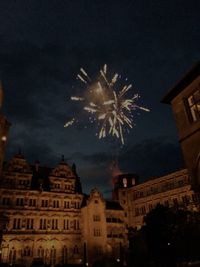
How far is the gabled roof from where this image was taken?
51.0ft

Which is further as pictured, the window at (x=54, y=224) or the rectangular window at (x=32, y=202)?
the window at (x=54, y=224)

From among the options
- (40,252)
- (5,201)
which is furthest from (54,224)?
(5,201)

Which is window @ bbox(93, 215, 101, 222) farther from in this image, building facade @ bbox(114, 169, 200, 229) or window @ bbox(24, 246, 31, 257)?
window @ bbox(24, 246, 31, 257)

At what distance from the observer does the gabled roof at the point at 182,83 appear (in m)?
15.5

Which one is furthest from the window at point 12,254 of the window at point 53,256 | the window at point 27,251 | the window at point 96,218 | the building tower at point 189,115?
the building tower at point 189,115

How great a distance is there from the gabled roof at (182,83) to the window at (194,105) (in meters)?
0.89

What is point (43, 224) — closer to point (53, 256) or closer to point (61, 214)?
point (61, 214)

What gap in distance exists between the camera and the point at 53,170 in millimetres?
53125

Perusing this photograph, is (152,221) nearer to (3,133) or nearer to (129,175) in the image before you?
(3,133)

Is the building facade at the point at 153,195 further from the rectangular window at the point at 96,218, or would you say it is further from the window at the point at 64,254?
the window at the point at 64,254

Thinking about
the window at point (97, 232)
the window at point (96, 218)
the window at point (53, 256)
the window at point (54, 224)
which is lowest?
the window at point (53, 256)

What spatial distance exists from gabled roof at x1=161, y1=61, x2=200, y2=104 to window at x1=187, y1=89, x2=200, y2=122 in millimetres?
888

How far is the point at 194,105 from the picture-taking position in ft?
54.0

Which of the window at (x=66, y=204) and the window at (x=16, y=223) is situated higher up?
the window at (x=66, y=204)
